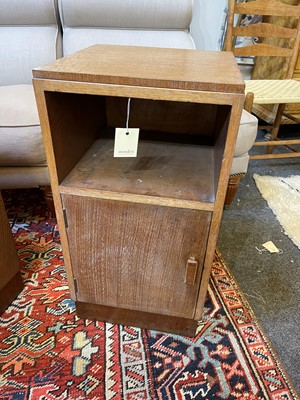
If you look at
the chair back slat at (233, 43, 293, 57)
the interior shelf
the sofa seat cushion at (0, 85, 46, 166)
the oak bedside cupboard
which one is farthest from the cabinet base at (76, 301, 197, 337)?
the chair back slat at (233, 43, 293, 57)

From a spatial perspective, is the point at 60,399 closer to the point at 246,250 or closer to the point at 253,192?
the point at 246,250

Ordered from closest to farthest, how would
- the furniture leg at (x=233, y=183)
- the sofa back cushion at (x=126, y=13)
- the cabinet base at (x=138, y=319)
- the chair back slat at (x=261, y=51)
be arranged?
the cabinet base at (x=138, y=319) < the furniture leg at (x=233, y=183) < the sofa back cushion at (x=126, y=13) < the chair back slat at (x=261, y=51)

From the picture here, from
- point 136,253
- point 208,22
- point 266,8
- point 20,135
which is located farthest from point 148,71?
point 208,22

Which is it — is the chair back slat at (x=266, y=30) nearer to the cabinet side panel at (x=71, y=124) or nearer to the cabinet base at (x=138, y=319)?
the cabinet side panel at (x=71, y=124)

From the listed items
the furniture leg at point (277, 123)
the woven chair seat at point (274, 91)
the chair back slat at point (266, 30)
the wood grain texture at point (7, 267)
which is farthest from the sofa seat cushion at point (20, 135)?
the furniture leg at point (277, 123)

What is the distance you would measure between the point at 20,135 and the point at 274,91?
1.12 meters

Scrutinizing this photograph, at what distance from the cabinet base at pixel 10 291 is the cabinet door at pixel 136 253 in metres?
0.23

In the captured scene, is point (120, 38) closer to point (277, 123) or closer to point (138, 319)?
point (277, 123)

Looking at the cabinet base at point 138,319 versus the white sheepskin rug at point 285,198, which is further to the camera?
the white sheepskin rug at point 285,198

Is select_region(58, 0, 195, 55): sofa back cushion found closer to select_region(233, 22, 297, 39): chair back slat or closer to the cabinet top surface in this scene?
select_region(233, 22, 297, 39): chair back slat

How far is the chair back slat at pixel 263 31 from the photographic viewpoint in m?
1.48

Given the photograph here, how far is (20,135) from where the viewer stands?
93 centimetres

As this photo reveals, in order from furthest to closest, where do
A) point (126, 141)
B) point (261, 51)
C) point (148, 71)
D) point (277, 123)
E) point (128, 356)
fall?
point (277, 123), point (261, 51), point (128, 356), point (126, 141), point (148, 71)

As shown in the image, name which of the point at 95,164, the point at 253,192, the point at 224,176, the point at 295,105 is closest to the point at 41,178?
the point at 95,164
